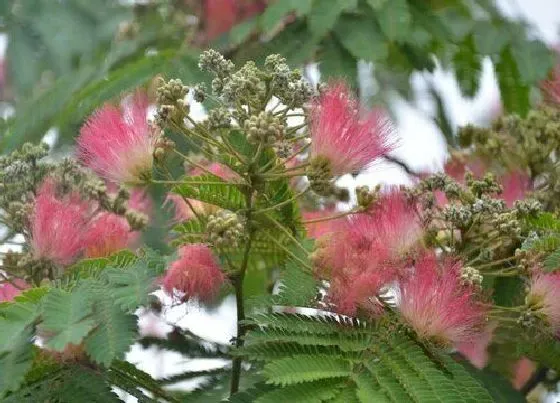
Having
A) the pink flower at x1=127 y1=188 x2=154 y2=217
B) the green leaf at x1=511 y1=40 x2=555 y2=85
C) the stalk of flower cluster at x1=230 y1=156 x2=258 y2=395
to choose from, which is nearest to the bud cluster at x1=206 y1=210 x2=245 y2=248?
the stalk of flower cluster at x1=230 y1=156 x2=258 y2=395

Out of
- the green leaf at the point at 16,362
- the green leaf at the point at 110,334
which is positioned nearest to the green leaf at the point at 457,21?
the green leaf at the point at 110,334

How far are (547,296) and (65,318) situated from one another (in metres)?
1.10

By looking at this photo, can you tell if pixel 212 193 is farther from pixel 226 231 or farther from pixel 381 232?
pixel 381 232

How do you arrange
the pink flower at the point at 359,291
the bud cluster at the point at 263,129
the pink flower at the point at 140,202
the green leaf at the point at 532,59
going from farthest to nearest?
1. the green leaf at the point at 532,59
2. the pink flower at the point at 140,202
3. the pink flower at the point at 359,291
4. the bud cluster at the point at 263,129

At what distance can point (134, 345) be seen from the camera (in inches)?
106

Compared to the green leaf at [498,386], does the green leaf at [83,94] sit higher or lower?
higher

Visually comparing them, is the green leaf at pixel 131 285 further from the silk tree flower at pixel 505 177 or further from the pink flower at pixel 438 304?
the silk tree flower at pixel 505 177

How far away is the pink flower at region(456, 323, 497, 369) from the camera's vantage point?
313 cm

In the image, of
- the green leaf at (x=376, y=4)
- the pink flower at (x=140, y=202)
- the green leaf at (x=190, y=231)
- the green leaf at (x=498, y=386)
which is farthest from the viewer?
the green leaf at (x=376, y=4)

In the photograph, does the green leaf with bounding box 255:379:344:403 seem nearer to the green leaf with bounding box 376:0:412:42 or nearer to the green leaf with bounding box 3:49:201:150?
the green leaf with bounding box 3:49:201:150

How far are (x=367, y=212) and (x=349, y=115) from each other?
26 cm

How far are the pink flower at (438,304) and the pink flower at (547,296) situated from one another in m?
0.16

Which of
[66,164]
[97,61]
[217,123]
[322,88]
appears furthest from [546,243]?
[97,61]

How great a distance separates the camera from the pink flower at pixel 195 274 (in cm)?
300
